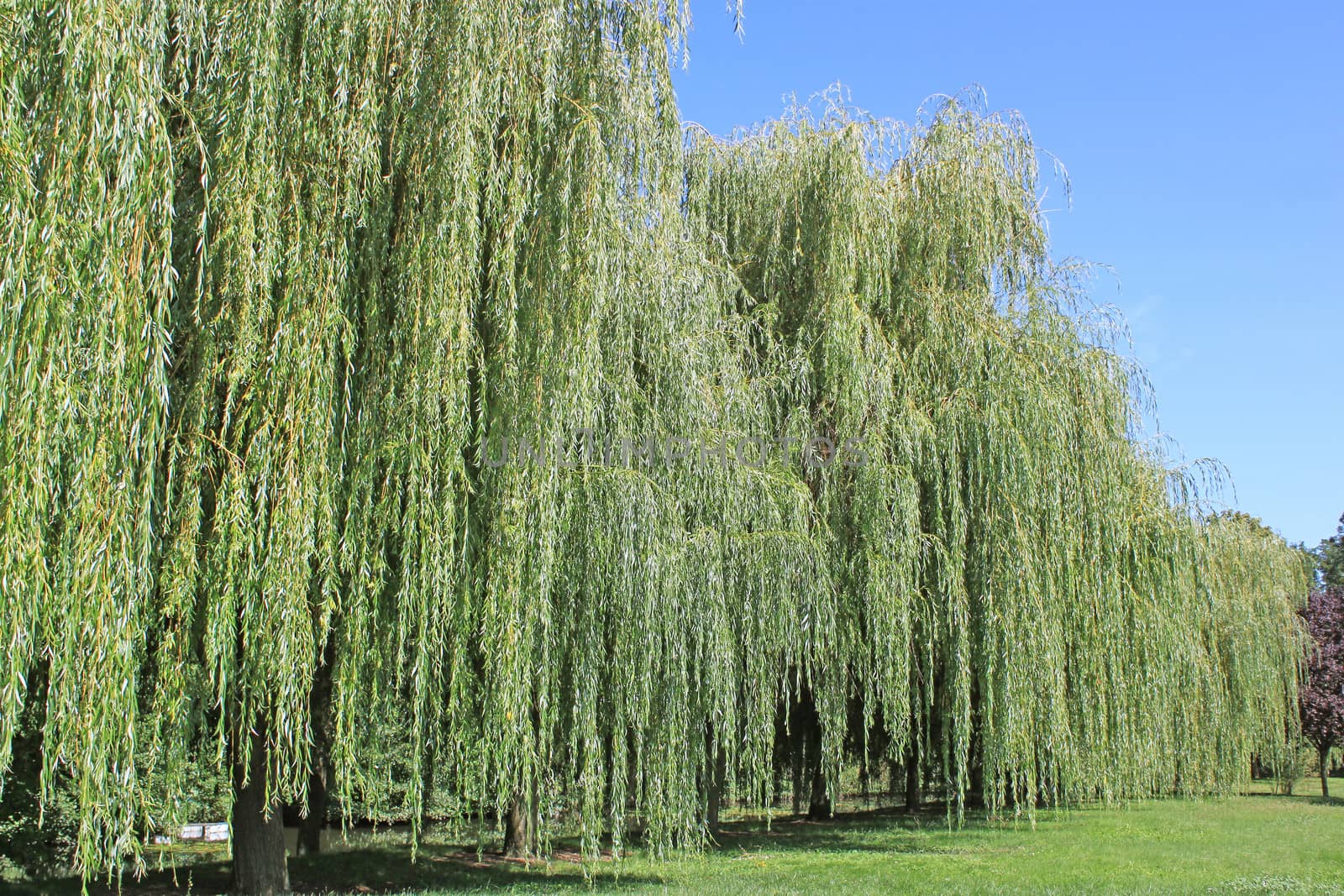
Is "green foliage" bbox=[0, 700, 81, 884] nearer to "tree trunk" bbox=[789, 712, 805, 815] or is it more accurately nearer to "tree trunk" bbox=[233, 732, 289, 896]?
"tree trunk" bbox=[233, 732, 289, 896]

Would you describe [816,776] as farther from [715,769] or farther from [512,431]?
[512,431]

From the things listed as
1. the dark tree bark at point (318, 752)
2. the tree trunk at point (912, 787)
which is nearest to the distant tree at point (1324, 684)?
the tree trunk at point (912, 787)

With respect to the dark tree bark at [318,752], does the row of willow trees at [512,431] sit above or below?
above

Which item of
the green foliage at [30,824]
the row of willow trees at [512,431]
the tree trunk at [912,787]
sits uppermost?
the row of willow trees at [512,431]

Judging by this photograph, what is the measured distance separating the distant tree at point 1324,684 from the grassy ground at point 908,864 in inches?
330

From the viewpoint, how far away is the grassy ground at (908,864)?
9000 mm

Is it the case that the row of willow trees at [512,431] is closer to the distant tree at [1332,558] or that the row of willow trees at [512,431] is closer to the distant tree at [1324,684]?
the distant tree at [1324,684]

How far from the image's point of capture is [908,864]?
1062 cm

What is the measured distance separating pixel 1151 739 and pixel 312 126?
1056 centimetres

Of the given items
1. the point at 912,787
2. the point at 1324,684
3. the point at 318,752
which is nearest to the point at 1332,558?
the point at 1324,684

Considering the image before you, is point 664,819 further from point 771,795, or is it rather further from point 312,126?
point 312,126

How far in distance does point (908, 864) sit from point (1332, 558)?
5508 centimetres

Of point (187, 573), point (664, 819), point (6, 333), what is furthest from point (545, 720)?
point (6, 333)

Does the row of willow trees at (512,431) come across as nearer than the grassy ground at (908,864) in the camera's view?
Yes
